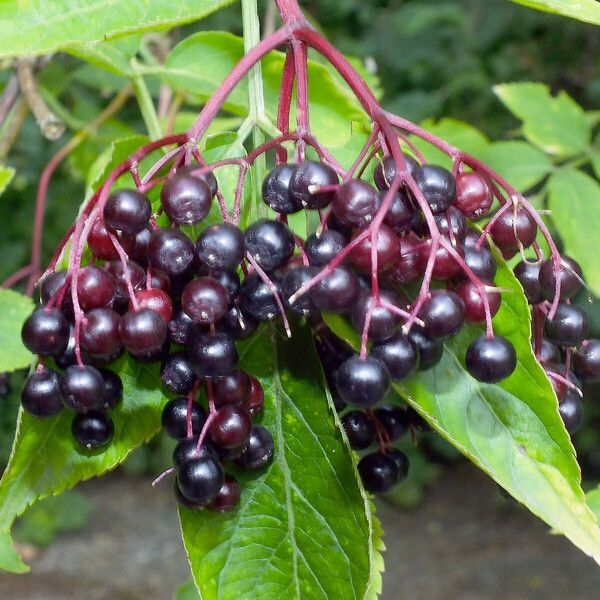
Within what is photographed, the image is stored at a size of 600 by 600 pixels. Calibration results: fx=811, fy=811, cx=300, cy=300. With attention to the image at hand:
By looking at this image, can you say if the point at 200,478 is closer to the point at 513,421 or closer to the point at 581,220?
the point at 513,421

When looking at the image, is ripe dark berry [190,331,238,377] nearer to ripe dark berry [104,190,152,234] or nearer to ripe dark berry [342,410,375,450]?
ripe dark berry [104,190,152,234]

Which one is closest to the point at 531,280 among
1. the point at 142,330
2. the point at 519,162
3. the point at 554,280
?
the point at 554,280

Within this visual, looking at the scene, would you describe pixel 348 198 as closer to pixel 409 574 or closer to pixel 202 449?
pixel 202 449

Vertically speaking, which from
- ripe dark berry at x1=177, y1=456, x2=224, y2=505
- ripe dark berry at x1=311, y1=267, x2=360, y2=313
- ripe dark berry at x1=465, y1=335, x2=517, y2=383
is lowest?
ripe dark berry at x1=177, y1=456, x2=224, y2=505

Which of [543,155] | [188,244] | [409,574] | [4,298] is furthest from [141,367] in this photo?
[409,574]

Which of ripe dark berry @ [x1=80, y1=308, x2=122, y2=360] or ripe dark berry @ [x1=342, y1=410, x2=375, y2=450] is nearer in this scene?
ripe dark berry @ [x1=80, y1=308, x2=122, y2=360]

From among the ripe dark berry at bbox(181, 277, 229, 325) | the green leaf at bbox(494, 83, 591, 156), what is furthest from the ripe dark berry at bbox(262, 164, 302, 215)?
the green leaf at bbox(494, 83, 591, 156)

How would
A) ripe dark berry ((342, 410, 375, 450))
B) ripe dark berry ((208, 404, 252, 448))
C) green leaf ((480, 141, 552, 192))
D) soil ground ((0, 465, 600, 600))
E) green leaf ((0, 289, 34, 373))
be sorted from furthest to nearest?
soil ground ((0, 465, 600, 600)) → green leaf ((480, 141, 552, 192)) → green leaf ((0, 289, 34, 373)) → ripe dark berry ((342, 410, 375, 450)) → ripe dark berry ((208, 404, 252, 448))

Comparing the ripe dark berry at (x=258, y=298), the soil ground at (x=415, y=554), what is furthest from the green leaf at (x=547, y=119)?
the soil ground at (x=415, y=554)
